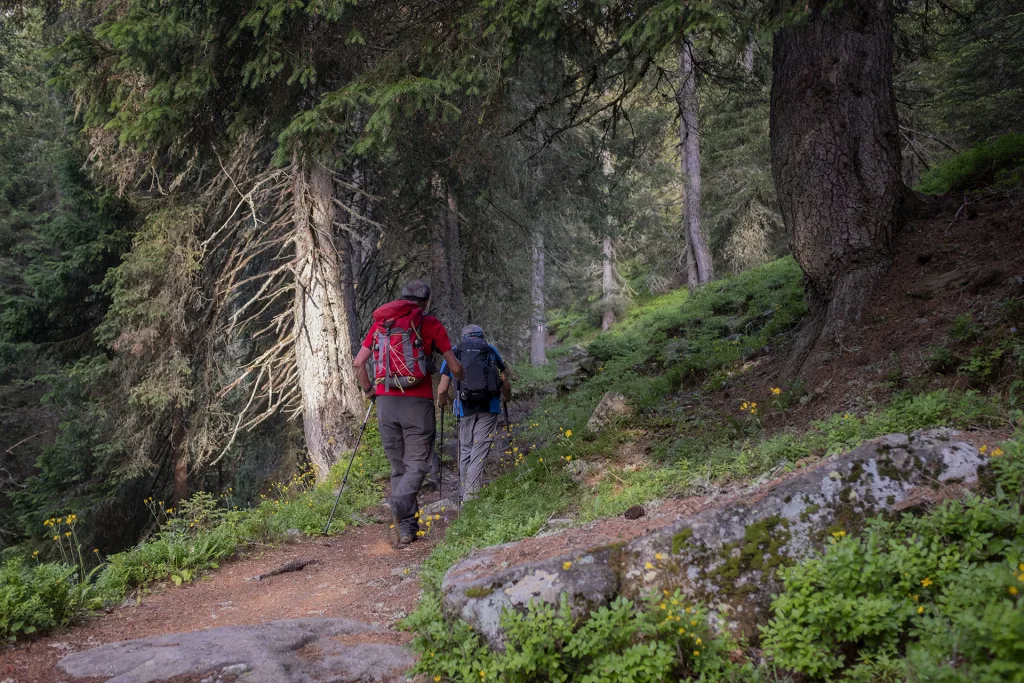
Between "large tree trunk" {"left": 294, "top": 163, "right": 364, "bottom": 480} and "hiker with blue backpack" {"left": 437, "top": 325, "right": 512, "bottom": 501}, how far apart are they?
2634mm

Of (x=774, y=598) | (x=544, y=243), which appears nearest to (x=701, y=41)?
(x=774, y=598)

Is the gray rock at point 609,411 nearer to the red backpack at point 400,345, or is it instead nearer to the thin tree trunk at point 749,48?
the red backpack at point 400,345

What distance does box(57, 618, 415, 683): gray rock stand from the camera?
12.7ft

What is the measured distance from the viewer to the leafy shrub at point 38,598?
15.2 feet

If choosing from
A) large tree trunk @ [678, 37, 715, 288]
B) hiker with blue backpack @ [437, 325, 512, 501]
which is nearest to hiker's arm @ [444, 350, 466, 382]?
hiker with blue backpack @ [437, 325, 512, 501]

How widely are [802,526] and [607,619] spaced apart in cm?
106

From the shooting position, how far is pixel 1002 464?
3.49m

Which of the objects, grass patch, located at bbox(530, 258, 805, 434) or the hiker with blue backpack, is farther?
grass patch, located at bbox(530, 258, 805, 434)

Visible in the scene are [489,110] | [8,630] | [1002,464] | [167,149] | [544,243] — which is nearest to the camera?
[1002,464]

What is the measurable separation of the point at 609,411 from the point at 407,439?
213cm

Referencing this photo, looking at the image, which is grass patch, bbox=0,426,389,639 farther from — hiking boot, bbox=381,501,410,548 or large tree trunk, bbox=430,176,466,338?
large tree trunk, bbox=430,176,466,338

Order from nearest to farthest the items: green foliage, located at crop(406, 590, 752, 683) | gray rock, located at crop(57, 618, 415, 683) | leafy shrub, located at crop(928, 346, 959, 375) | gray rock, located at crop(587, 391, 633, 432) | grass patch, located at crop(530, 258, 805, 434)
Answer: green foliage, located at crop(406, 590, 752, 683) < gray rock, located at crop(57, 618, 415, 683) < leafy shrub, located at crop(928, 346, 959, 375) < gray rock, located at crop(587, 391, 633, 432) < grass patch, located at crop(530, 258, 805, 434)

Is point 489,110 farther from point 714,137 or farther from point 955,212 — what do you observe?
point 714,137

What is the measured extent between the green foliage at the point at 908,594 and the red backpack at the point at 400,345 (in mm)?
4037
